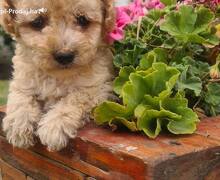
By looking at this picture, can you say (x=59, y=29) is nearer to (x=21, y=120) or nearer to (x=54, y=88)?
(x=54, y=88)

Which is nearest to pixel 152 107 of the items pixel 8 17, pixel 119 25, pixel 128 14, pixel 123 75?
pixel 123 75

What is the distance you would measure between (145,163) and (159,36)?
883 millimetres

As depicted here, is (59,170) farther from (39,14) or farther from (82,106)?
(39,14)

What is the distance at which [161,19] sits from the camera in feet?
7.79

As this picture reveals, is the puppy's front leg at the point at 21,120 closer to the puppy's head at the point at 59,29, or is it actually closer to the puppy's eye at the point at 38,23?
the puppy's head at the point at 59,29

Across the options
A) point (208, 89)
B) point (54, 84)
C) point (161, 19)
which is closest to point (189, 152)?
point (208, 89)

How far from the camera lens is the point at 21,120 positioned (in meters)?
2.04

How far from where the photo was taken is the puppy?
1973 mm

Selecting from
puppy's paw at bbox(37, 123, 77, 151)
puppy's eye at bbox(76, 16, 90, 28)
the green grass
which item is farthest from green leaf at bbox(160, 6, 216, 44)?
the green grass

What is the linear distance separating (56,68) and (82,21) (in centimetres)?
23

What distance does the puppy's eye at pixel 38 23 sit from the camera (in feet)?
6.66

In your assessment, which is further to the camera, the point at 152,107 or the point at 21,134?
the point at 21,134

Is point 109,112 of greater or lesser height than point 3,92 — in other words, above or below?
above

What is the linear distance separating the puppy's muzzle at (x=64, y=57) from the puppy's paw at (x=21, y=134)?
11.3 inches
